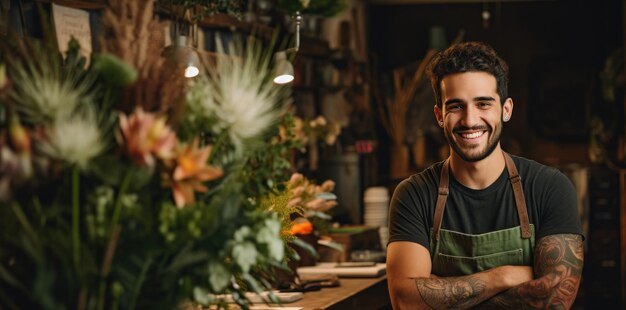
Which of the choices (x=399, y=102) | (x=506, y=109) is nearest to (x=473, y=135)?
(x=506, y=109)

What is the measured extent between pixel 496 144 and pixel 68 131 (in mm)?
1958

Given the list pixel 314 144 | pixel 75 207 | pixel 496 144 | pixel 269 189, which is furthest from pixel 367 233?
pixel 75 207

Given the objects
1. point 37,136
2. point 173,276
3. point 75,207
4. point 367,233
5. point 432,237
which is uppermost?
point 37,136

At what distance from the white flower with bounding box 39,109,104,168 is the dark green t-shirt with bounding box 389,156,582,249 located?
1.86 meters

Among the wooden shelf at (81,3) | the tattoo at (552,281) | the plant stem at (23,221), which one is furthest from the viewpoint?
the wooden shelf at (81,3)

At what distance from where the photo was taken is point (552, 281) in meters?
3.31

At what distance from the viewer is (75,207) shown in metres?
1.86

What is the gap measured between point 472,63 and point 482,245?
24.5 inches

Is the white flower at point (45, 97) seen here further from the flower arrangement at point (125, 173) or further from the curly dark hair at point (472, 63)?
the curly dark hair at point (472, 63)

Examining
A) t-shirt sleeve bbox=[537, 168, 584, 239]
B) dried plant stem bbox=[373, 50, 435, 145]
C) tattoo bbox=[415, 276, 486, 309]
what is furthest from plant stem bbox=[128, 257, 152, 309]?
dried plant stem bbox=[373, 50, 435, 145]

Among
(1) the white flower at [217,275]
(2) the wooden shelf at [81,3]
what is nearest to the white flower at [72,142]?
(1) the white flower at [217,275]

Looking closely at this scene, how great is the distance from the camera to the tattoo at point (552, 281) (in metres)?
3.31

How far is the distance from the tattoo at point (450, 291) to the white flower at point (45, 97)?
68.8 inches

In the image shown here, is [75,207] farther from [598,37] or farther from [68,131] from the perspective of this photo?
[598,37]
